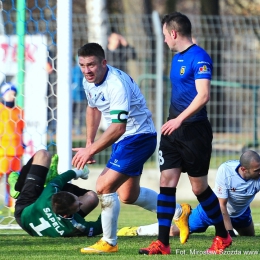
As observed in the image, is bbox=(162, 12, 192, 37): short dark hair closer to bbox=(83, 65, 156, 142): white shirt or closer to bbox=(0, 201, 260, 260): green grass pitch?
bbox=(83, 65, 156, 142): white shirt

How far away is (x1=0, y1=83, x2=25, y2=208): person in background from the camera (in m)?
11.2

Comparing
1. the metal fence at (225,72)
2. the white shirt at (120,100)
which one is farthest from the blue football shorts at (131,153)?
the metal fence at (225,72)

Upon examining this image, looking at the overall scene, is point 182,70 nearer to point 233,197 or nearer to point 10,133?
point 233,197

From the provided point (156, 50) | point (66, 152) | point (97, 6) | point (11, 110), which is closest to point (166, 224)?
point (66, 152)

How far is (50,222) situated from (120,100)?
1.77 m

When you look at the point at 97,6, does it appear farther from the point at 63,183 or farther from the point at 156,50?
the point at 63,183

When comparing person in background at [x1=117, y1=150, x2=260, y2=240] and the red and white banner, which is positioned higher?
the red and white banner

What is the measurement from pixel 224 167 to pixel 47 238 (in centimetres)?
182

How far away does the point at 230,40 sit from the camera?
13.3m

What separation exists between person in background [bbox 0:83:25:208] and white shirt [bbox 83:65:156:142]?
13.5 feet

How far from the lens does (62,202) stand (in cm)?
730

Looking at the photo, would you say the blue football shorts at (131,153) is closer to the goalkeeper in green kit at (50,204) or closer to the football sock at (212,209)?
the football sock at (212,209)

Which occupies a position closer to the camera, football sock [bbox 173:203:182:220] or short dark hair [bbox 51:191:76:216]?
short dark hair [bbox 51:191:76:216]

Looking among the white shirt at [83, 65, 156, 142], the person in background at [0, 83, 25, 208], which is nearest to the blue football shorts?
the white shirt at [83, 65, 156, 142]
